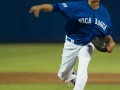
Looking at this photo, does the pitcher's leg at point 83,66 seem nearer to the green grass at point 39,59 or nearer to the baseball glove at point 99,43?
the baseball glove at point 99,43

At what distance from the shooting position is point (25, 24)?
17.7 meters

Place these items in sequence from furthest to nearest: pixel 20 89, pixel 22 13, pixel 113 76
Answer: pixel 22 13
pixel 113 76
pixel 20 89

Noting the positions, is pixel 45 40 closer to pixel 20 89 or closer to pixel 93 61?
pixel 93 61

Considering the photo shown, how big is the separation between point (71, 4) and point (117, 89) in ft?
7.21

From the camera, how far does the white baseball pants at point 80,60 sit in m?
6.52

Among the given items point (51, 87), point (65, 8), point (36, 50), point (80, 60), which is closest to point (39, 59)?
point (36, 50)

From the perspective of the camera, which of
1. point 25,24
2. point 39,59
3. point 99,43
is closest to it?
point 99,43

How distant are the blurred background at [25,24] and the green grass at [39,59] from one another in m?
0.82

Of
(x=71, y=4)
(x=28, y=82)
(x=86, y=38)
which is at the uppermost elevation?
(x=71, y=4)

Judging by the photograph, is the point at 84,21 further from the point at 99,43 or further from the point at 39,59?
the point at 39,59

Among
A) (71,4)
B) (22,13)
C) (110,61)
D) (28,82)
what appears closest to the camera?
(71,4)

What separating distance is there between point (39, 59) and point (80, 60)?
254 inches

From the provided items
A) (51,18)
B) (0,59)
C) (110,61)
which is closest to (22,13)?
(51,18)

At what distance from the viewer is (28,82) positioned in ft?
29.7
